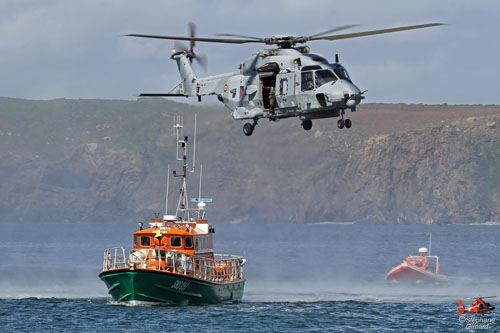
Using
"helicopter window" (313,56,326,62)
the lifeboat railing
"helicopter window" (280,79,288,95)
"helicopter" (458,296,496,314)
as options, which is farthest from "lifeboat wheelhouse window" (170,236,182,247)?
"helicopter" (458,296,496,314)

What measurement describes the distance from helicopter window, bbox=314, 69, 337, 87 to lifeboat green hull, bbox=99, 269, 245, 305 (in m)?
13.0

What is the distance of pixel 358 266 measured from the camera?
364 ft

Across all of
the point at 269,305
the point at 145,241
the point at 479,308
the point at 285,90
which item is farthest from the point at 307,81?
the point at 269,305

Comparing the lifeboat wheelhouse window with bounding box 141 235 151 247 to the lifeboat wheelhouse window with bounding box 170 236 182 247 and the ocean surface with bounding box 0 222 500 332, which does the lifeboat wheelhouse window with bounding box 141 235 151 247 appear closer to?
the lifeboat wheelhouse window with bounding box 170 236 182 247

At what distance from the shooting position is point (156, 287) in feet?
157

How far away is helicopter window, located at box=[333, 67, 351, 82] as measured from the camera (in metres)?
43.3

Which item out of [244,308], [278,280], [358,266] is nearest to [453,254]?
[358,266]

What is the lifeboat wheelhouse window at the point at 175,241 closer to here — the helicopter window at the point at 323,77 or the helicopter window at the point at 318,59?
the helicopter window at the point at 323,77

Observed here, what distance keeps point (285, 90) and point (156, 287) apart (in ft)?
41.8

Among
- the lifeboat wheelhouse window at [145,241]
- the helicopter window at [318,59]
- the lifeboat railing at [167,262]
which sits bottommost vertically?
the lifeboat railing at [167,262]

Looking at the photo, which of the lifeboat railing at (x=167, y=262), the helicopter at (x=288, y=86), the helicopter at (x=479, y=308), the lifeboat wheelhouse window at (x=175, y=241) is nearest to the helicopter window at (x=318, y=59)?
the helicopter at (x=288, y=86)

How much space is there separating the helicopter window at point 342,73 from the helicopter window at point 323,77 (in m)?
0.33

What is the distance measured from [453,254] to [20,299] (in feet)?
313

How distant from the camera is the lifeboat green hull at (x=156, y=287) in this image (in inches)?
1870
